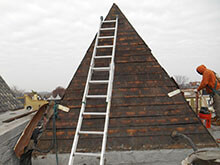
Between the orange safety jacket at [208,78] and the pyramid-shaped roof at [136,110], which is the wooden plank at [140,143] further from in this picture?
the orange safety jacket at [208,78]

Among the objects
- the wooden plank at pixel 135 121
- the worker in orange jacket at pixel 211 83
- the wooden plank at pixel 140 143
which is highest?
the worker in orange jacket at pixel 211 83

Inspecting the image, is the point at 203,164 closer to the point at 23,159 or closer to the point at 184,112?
the point at 184,112

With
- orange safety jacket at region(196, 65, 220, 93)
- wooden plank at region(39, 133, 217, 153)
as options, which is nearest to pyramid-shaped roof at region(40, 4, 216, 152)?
wooden plank at region(39, 133, 217, 153)

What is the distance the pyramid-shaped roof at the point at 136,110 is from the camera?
3.06 meters

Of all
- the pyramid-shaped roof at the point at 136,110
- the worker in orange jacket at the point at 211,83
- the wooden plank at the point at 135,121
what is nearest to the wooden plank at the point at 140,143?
the pyramid-shaped roof at the point at 136,110

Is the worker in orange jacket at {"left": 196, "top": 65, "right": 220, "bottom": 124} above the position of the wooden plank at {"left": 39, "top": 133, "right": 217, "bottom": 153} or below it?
above

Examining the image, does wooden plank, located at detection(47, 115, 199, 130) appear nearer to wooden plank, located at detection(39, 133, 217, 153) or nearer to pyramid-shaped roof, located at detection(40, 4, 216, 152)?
pyramid-shaped roof, located at detection(40, 4, 216, 152)

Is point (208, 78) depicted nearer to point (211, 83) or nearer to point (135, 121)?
point (211, 83)

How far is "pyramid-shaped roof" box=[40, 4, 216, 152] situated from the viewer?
3064 mm

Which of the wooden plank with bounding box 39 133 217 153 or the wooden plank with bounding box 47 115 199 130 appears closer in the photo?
the wooden plank with bounding box 39 133 217 153

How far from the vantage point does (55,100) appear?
3.47 metres

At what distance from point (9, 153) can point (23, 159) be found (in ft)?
0.95

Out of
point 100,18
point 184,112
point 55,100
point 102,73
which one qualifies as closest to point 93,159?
point 55,100

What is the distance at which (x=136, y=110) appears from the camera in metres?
3.29
